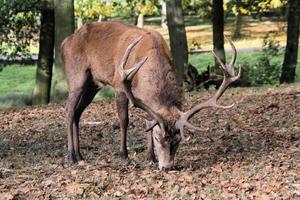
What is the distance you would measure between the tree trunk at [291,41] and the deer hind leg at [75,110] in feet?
36.2

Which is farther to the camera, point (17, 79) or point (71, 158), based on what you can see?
point (17, 79)

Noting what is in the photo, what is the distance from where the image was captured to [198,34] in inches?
1933

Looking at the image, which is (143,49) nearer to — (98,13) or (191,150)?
(191,150)

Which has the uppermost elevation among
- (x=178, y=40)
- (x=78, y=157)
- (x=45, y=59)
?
(x=178, y=40)

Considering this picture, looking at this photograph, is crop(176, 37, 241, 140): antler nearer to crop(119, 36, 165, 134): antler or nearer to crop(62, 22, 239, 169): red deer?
crop(62, 22, 239, 169): red deer

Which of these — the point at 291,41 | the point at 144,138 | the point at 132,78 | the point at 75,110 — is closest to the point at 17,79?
the point at 291,41

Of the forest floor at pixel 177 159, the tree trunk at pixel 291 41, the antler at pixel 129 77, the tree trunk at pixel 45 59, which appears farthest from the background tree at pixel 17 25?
the antler at pixel 129 77

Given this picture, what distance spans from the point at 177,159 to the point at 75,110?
63.6 inches

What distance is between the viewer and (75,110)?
32.2 ft

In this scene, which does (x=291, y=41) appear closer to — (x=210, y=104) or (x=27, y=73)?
(x=210, y=104)

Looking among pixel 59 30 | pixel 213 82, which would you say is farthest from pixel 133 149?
pixel 213 82

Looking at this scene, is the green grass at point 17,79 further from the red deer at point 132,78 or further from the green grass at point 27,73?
the red deer at point 132,78

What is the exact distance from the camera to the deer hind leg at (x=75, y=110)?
9.57 meters

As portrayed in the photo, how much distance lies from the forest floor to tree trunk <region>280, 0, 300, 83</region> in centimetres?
518
